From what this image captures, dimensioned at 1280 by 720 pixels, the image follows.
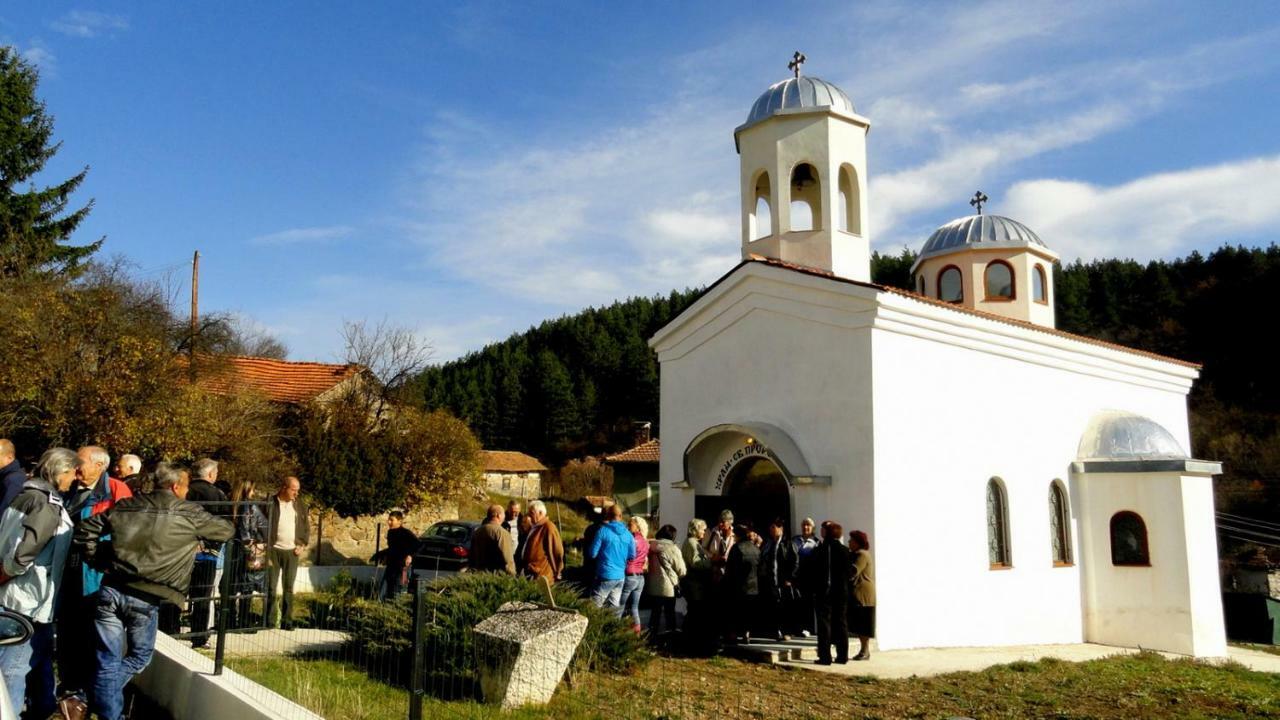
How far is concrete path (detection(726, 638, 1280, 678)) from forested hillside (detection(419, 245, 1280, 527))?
2074cm

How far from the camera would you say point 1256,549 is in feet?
86.5

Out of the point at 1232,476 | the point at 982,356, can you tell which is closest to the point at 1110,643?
the point at 982,356

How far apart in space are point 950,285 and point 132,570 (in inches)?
663

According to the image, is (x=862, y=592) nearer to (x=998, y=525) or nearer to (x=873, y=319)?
(x=873, y=319)

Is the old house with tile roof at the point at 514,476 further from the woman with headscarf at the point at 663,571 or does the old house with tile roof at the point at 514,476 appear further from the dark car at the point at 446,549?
the woman with headscarf at the point at 663,571

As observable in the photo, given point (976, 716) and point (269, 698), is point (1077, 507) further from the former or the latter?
point (269, 698)

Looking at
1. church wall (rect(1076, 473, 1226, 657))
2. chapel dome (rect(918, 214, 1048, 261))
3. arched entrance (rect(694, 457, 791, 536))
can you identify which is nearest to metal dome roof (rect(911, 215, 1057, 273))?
chapel dome (rect(918, 214, 1048, 261))

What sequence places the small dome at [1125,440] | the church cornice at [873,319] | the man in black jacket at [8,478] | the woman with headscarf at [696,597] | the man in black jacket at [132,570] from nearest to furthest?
the man in black jacket at [132,570]
the man in black jacket at [8,478]
the woman with headscarf at [696,597]
the church cornice at [873,319]
the small dome at [1125,440]

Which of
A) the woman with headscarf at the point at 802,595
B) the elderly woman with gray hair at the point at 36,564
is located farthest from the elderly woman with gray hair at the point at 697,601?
the elderly woman with gray hair at the point at 36,564

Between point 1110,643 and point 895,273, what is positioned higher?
point 895,273

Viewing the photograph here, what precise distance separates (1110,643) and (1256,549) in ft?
54.0

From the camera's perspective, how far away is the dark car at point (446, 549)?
18878mm

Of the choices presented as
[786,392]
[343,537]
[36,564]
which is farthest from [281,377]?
[36,564]

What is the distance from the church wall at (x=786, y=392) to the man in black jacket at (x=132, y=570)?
26.2ft
